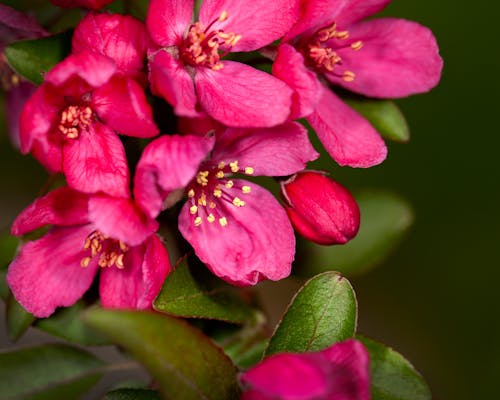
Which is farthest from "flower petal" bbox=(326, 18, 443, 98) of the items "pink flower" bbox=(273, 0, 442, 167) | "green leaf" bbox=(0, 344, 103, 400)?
"green leaf" bbox=(0, 344, 103, 400)

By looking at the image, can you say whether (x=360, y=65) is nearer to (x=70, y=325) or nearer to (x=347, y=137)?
(x=347, y=137)

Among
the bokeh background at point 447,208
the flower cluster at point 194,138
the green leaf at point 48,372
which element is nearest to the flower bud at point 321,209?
the flower cluster at point 194,138

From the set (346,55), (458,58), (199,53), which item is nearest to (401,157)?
(458,58)

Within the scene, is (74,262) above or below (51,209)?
below

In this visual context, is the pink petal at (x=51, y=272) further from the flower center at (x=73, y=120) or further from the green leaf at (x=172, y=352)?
the green leaf at (x=172, y=352)

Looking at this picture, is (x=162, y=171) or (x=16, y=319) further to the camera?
(x=16, y=319)

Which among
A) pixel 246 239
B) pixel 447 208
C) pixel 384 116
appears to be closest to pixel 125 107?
pixel 246 239

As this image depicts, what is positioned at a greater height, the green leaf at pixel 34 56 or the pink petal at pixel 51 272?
the green leaf at pixel 34 56
